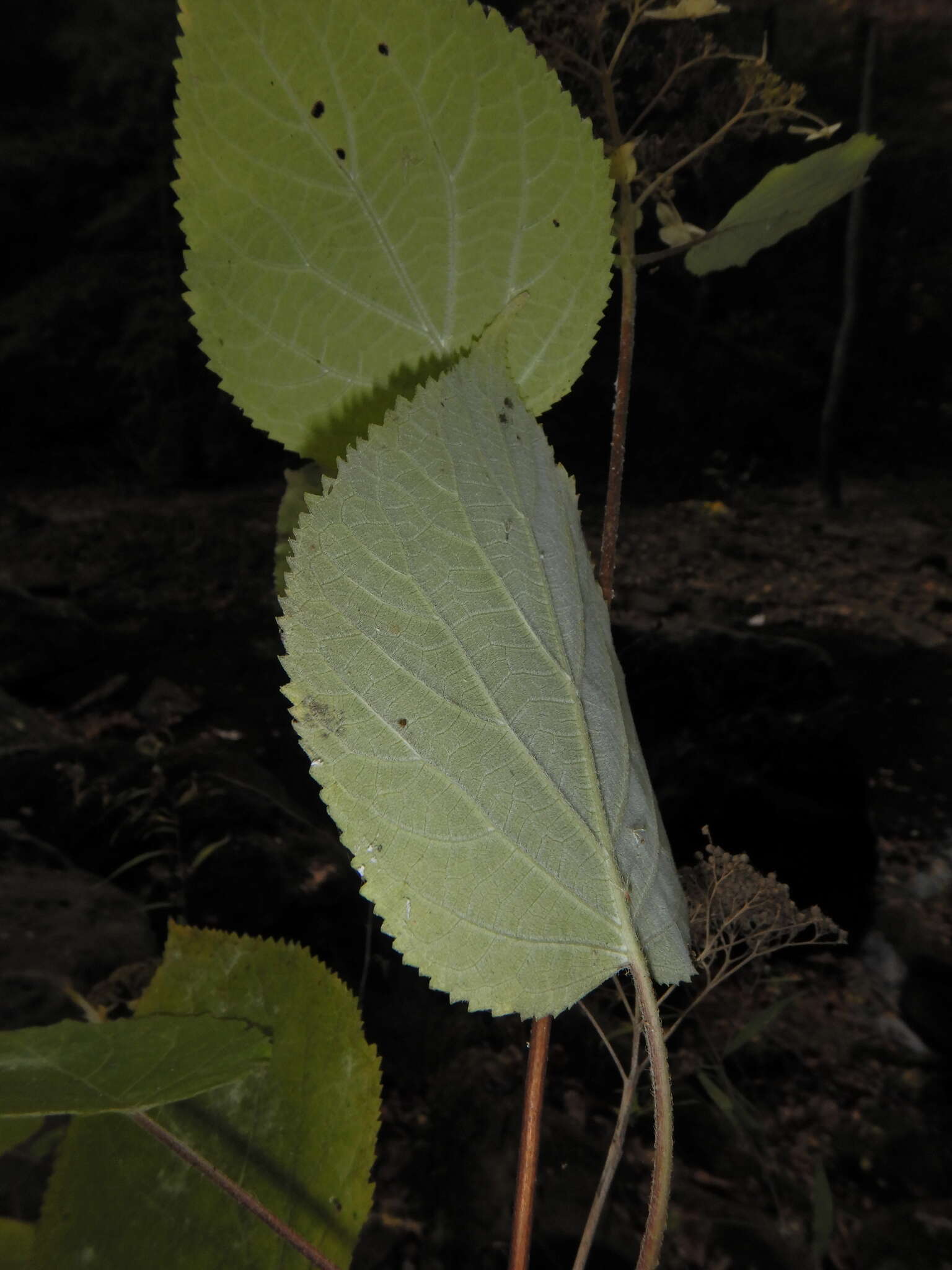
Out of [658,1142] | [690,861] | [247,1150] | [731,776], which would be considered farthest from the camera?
[731,776]

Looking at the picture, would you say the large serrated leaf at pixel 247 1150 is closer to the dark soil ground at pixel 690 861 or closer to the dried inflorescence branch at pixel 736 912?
the dried inflorescence branch at pixel 736 912

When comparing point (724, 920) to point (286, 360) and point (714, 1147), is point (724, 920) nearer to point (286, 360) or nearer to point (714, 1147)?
point (286, 360)

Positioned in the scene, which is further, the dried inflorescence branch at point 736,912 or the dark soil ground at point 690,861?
the dark soil ground at point 690,861

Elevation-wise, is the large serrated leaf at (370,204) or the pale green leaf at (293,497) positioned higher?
the large serrated leaf at (370,204)

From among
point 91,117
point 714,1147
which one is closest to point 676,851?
point 714,1147

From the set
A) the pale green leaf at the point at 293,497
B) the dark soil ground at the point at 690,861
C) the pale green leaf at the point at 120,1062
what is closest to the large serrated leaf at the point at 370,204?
the pale green leaf at the point at 293,497

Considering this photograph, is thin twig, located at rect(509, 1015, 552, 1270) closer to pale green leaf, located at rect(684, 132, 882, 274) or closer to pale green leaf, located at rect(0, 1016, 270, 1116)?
pale green leaf, located at rect(0, 1016, 270, 1116)

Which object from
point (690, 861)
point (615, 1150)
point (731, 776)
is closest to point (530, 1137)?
point (615, 1150)

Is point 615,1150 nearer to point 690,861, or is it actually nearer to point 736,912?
point 736,912
